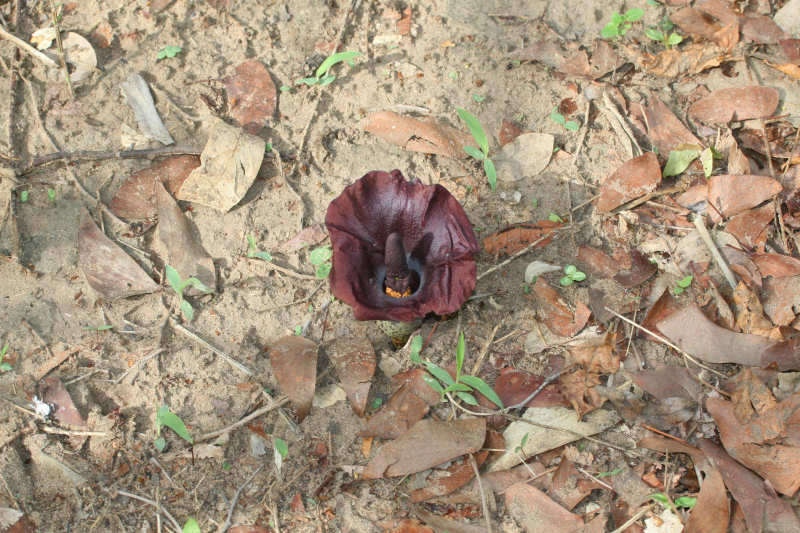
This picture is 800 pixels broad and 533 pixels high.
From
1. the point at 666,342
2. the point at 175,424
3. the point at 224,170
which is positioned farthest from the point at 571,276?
the point at 175,424

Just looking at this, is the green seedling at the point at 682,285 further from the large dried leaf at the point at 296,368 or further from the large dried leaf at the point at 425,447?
the large dried leaf at the point at 296,368

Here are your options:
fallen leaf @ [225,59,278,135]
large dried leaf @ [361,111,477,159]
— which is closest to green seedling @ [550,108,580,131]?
large dried leaf @ [361,111,477,159]

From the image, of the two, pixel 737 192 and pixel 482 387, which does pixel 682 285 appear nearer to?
pixel 737 192

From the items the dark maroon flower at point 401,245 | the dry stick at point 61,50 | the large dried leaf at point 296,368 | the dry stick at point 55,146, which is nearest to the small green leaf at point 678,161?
the dark maroon flower at point 401,245

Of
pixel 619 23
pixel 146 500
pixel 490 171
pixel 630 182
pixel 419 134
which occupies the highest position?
pixel 619 23

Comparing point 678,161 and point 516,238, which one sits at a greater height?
point 678,161

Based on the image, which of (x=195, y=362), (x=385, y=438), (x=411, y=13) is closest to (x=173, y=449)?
(x=195, y=362)
